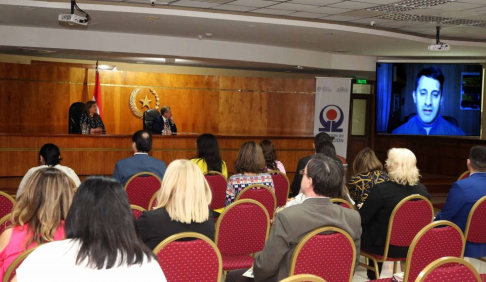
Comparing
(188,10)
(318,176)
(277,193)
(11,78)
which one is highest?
(188,10)

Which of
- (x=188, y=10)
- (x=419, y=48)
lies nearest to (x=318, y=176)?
(x=188, y=10)

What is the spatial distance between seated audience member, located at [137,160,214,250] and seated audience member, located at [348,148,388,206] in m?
2.40

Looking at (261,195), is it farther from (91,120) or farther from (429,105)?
(429,105)

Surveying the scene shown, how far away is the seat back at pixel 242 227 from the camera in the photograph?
409 centimetres

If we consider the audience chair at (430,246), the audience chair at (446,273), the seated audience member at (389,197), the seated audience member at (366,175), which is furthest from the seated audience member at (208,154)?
the audience chair at (446,273)

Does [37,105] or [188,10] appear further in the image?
[37,105]

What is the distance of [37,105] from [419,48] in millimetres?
7917

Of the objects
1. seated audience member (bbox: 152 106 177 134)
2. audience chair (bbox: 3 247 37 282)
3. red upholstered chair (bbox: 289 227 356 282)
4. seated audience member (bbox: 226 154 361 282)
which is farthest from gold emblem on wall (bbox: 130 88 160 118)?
audience chair (bbox: 3 247 37 282)

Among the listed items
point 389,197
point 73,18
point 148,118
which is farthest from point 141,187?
point 148,118

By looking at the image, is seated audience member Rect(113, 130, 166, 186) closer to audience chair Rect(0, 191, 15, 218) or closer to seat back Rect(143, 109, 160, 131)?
audience chair Rect(0, 191, 15, 218)

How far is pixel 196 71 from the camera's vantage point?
14945 millimetres

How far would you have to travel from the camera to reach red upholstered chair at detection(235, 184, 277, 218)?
498cm

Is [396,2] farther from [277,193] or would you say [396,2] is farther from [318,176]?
[318,176]

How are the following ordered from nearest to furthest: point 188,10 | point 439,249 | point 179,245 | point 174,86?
point 179,245 → point 439,249 → point 188,10 → point 174,86
